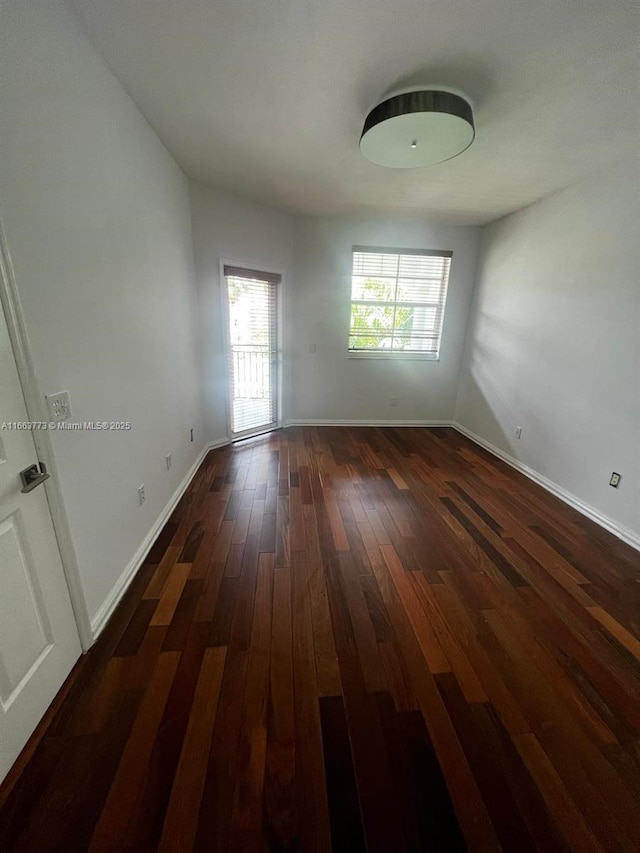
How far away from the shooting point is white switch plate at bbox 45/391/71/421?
3.80 feet

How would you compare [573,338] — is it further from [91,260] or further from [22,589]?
[22,589]

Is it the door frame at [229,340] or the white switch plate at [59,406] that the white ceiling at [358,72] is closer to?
the door frame at [229,340]

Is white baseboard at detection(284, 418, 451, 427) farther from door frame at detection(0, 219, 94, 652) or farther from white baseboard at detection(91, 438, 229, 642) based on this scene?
door frame at detection(0, 219, 94, 652)

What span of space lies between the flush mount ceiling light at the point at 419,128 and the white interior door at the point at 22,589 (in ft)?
6.63

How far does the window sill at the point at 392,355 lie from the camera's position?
4234 mm

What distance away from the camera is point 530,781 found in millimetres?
1008

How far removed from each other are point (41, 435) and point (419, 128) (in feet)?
7.68

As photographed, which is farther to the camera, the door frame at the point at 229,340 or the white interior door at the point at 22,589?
the door frame at the point at 229,340

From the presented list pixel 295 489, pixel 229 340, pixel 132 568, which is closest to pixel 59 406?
pixel 132 568

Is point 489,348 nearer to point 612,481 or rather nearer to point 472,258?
point 472,258

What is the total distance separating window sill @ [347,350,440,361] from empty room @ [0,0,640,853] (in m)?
1.29

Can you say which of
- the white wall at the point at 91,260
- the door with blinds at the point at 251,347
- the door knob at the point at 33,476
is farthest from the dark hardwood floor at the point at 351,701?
the door with blinds at the point at 251,347

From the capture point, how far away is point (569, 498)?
2682 mm

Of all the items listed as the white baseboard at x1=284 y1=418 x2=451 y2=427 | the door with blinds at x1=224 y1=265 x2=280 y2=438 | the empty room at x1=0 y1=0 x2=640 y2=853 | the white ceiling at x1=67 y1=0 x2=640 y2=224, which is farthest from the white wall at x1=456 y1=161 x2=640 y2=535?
the door with blinds at x1=224 y1=265 x2=280 y2=438
